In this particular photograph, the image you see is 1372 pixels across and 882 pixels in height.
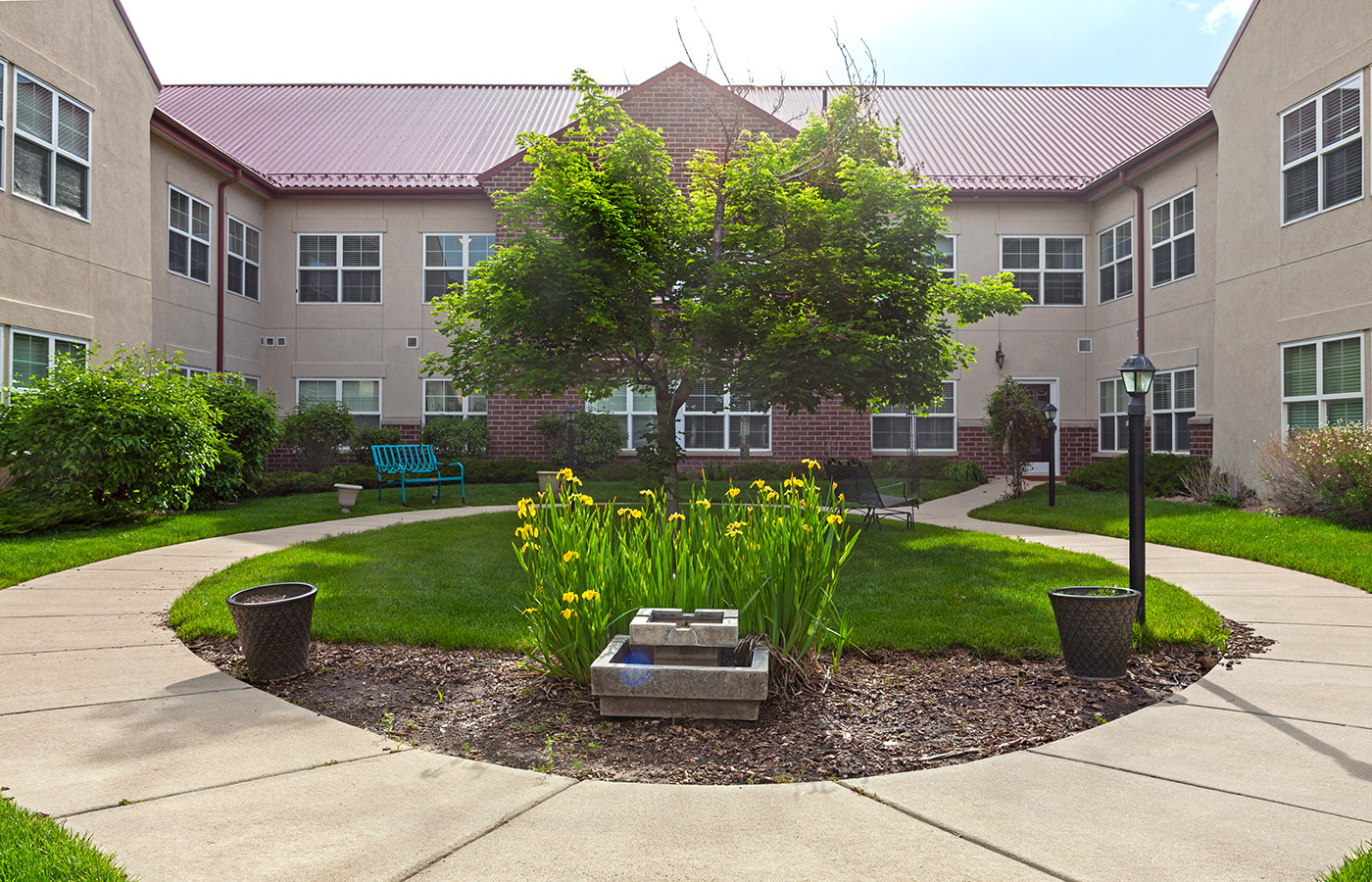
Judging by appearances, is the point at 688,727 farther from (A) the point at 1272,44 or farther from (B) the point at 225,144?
(B) the point at 225,144

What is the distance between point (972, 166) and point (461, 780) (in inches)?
826

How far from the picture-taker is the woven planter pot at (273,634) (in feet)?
14.9

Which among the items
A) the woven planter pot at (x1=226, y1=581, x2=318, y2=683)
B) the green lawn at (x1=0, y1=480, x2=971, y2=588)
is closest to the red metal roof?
the green lawn at (x1=0, y1=480, x2=971, y2=588)

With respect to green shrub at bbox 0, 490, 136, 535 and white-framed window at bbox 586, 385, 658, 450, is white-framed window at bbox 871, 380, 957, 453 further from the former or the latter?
green shrub at bbox 0, 490, 136, 535

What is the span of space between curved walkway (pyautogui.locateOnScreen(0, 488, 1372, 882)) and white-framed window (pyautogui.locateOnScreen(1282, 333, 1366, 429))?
9116mm

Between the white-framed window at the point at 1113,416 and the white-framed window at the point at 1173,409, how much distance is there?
0.78 m

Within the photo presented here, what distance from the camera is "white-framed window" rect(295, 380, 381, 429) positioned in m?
20.3

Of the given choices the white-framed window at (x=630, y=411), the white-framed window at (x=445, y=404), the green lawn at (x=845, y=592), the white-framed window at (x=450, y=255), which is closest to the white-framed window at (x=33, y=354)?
the green lawn at (x=845, y=592)

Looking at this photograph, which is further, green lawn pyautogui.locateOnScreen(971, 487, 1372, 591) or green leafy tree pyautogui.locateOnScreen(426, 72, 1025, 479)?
green leafy tree pyautogui.locateOnScreen(426, 72, 1025, 479)

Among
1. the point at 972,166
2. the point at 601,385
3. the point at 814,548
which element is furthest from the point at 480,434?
the point at 814,548

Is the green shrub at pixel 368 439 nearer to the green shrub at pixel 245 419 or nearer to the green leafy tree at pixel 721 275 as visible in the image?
the green shrub at pixel 245 419

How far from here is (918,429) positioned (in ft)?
66.5

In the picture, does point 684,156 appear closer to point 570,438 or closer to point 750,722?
point 570,438

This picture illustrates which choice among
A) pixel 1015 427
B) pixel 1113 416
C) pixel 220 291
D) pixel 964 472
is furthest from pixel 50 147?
pixel 1113 416
